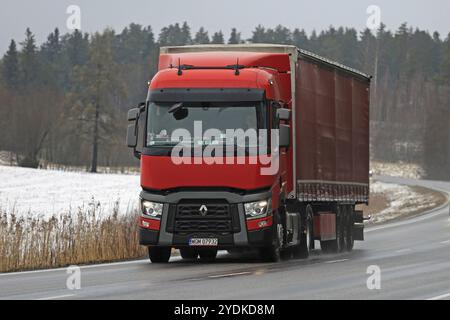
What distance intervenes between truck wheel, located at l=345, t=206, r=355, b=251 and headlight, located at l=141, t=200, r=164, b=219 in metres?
8.84

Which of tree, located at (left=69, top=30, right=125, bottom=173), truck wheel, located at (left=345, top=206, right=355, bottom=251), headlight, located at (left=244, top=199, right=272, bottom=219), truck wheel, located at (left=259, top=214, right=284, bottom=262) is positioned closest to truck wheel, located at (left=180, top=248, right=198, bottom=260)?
truck wheel, located at (left=259, top=214, right=284, bottom=262)

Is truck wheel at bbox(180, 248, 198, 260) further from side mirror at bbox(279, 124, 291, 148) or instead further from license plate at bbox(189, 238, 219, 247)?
side mirror at bbox(279, 124, 291, 148)

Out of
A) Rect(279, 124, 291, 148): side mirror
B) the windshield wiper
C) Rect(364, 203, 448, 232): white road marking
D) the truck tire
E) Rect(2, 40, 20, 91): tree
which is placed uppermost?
Rect(2, 40, 20, 91): tree

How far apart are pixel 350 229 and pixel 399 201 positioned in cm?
3899

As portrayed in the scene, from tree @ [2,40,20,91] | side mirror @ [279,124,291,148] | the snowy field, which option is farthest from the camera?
tree @ [2,40,20,91]

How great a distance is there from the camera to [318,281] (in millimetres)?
17781

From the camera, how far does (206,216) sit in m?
21.3

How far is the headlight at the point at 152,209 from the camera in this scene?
21.4 m

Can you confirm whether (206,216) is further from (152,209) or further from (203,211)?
(152,209)

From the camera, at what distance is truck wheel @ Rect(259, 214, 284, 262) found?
21.9 m

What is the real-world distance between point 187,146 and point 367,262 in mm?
4457

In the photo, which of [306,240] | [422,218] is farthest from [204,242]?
[422,218]
